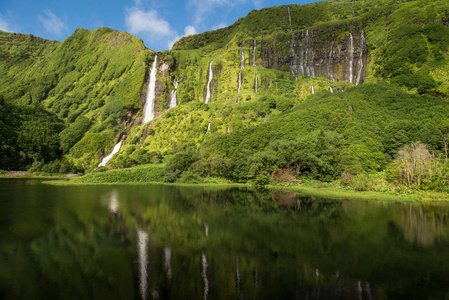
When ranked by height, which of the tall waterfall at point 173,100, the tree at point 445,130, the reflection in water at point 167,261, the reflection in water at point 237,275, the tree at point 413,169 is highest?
the tall waterfall at point 173,100

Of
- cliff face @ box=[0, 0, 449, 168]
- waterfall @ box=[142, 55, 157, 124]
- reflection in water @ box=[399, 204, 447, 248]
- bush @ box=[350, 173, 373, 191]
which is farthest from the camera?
waterfall @ box=[142, 55, 157, 124]

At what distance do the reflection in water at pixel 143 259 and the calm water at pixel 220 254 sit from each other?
0.05 meters

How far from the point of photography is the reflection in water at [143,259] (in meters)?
10.7

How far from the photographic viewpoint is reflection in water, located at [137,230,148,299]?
10.7m

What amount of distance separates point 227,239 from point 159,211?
1069 cm

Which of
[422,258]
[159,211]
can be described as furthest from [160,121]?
[422,258]

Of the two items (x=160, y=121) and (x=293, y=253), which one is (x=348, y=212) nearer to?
(x=293, y=253)

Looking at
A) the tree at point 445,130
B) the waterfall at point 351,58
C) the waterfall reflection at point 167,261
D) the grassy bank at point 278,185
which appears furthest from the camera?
the waterfall at point 351,58

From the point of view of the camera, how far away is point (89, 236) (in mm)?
17219

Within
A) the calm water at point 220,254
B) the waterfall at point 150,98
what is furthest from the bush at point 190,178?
the waterfall at point 150,98

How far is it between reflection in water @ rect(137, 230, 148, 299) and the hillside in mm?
37020

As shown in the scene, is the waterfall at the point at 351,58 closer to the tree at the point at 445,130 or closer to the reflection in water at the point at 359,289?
the tree at the point at 445,130

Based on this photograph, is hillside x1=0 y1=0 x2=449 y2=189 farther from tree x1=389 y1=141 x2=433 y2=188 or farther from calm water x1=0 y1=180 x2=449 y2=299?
calm water x1=0 y1=180 x2=449 y2=299

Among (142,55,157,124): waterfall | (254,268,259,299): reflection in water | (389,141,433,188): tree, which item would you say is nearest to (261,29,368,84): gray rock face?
(142,55,157,124): waterfall
